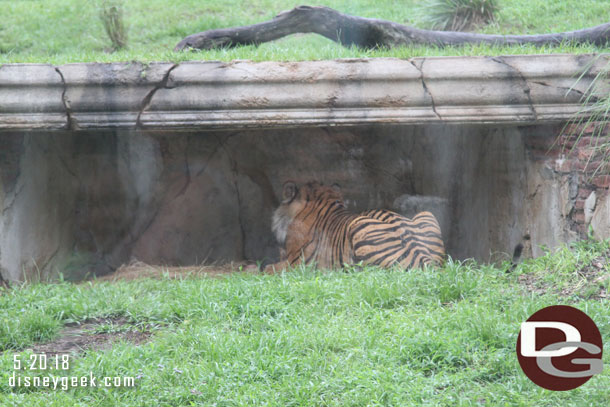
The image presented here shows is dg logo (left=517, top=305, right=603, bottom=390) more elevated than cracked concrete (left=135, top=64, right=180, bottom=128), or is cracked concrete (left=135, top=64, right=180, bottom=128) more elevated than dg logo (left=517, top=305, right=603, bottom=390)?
cracked concrete (left=135, top=64, right=180, bottom=128)

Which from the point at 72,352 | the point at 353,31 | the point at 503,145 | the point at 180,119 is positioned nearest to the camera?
the point at 72,352

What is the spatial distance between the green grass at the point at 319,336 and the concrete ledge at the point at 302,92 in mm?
1268

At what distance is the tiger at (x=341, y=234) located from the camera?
5.05 meters

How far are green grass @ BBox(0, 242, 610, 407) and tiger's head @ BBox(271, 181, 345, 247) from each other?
5.74 ft

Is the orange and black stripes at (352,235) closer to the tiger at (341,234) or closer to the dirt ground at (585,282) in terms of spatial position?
the tiger at (341,234)

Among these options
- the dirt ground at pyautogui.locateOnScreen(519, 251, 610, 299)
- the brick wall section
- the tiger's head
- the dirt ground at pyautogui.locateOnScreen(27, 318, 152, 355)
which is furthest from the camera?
the tiger's head

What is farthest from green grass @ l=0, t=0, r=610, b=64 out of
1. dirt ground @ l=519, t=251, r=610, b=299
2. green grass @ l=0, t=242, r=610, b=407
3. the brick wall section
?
dirt ground @ l=519, t=251, r=610, b=299

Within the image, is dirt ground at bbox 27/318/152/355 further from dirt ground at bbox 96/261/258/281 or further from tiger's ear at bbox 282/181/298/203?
tiger's ear at bbox 282/181/298/203

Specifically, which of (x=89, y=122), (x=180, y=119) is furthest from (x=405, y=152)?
(x=89, y=122)

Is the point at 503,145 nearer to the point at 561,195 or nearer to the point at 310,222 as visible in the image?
the point at 561,195

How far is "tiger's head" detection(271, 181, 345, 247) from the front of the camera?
20.6ft

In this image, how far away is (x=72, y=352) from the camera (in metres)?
3.42

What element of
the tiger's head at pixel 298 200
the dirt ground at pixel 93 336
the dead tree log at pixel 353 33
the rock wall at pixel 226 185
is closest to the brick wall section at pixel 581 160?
the rock wall at pixel 226 185

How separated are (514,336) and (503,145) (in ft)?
10.2
